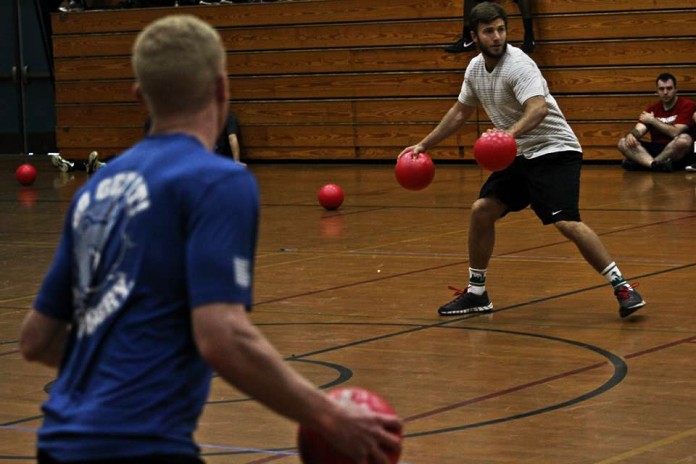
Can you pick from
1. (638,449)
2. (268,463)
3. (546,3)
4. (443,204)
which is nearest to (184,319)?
(268,463)

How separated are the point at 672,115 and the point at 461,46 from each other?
3377 mm

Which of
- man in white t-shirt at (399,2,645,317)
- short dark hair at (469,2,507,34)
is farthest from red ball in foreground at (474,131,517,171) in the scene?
short dark hair at (469,2,507,34)

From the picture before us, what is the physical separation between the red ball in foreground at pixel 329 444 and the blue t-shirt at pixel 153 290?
0.24 m

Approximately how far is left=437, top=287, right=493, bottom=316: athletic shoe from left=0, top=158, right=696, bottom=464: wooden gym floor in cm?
11

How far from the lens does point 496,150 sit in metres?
7.68

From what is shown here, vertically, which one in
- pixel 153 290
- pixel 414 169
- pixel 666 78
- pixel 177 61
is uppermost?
pixel 177 61

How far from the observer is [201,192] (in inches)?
101

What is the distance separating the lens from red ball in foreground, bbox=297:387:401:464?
2720mm

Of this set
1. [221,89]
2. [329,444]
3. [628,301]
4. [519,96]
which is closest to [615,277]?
[628,301]

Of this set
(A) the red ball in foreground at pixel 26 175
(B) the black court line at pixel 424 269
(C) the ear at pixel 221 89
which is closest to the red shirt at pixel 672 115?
(B) the black court line at pixel 424 269

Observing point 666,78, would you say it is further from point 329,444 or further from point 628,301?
point 329,444

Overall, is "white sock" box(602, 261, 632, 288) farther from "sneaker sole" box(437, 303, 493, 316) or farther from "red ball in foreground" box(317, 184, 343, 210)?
"red ball in foreground" box(317, 184, 343, 210)

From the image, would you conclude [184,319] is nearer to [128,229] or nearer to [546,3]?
[128,229]

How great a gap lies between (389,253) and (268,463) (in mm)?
5898
